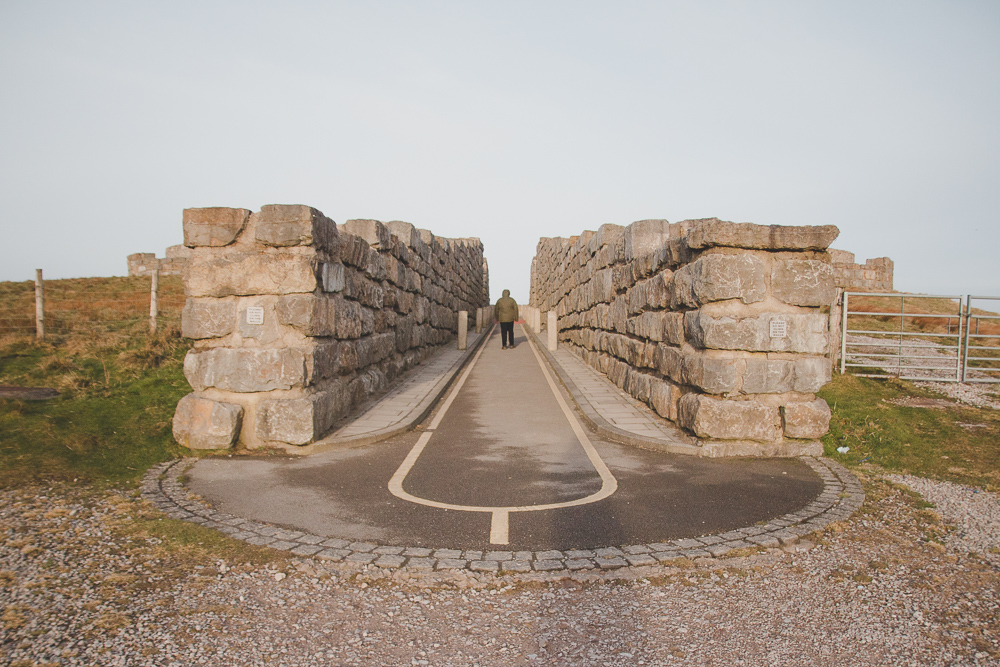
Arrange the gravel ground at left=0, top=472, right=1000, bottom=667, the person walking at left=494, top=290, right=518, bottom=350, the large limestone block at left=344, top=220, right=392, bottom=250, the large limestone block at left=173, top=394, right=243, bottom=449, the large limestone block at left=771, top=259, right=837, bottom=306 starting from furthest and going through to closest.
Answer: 1. the person walking at left=494, top=290, right=518, bottom=350
2. the large limestone block at left=344, top=220, right=392, bottom=250
3. the large limestone block at left=771, top=259, right=837, bottom=306
4. the large limestone block at left=173, top=394, right=243, bottom=449
5. the gravel ground at left=0, top=472, right=1000, bottom=667

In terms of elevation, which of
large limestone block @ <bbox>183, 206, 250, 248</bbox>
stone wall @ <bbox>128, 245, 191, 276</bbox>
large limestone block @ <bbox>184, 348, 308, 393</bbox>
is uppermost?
stone wall @ <bbox>128, 245, 191, 276</bbox>

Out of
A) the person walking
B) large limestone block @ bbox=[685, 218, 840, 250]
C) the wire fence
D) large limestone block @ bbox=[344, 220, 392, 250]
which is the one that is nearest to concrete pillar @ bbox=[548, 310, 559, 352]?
the person walking

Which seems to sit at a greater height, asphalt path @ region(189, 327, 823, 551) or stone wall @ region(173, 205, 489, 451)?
stone wall @ region(173, 205, 489, 451)

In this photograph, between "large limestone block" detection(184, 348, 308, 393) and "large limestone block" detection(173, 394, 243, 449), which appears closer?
"large limestone block" detection(173, 394, 243, 449)

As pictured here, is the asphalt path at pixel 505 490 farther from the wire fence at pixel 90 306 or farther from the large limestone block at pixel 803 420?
the wire fence at pixel 90 306

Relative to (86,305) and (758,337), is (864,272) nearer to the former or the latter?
(758,337)

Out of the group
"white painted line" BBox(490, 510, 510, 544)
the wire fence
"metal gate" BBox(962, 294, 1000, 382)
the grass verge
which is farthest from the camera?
the wire fence

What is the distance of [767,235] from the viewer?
6.61 metres

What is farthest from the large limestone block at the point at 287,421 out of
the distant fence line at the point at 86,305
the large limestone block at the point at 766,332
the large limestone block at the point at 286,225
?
the distant fence line at the point at 86,305

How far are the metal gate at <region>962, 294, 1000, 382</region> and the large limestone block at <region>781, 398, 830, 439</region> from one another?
19.7ft

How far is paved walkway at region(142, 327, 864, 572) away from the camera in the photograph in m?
3.94

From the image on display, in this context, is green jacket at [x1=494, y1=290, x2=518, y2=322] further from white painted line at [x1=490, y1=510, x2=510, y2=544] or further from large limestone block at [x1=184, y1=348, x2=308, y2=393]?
white painted line at [x1=490, y1=510, x2=510, y2=544]

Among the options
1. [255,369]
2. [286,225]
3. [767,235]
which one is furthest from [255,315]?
[767,235]

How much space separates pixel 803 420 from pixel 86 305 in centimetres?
1810
